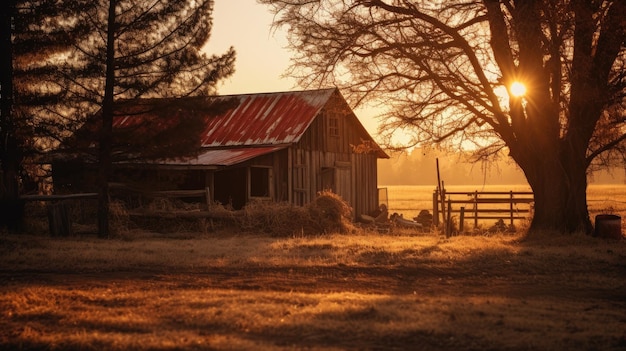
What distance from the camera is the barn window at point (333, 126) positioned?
31.8 m

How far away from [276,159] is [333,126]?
453 centimetres

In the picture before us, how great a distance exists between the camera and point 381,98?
1966cm

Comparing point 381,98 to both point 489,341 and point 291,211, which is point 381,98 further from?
point 489,341

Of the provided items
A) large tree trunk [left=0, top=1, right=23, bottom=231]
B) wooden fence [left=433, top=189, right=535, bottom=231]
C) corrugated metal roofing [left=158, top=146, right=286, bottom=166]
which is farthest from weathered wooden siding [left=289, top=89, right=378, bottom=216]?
large tree trunk [left=0, top=1, right=23, bottom=231]

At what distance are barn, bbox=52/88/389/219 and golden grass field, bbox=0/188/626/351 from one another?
27.4 ft

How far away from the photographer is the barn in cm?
2650

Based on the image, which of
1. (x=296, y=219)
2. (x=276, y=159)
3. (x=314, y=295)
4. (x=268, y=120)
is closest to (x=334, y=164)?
(x=268, y=120)

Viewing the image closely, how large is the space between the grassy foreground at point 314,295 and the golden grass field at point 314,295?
25 mm

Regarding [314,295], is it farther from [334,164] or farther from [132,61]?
[334,164]

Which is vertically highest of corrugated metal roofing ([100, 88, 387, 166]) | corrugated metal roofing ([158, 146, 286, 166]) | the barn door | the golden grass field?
corrugated metal roofing ([100, 88, 387, 166])

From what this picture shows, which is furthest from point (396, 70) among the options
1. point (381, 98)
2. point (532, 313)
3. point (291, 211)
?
point (532, 313)

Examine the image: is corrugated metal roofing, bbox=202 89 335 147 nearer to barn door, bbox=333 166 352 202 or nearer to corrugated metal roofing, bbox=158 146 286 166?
corrugated metal roofing, bbox=158 146 286 166

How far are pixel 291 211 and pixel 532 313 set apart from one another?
1358 cm

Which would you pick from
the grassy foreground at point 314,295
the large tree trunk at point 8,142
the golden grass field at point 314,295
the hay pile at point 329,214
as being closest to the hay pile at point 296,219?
the hay pile at point 329,214
